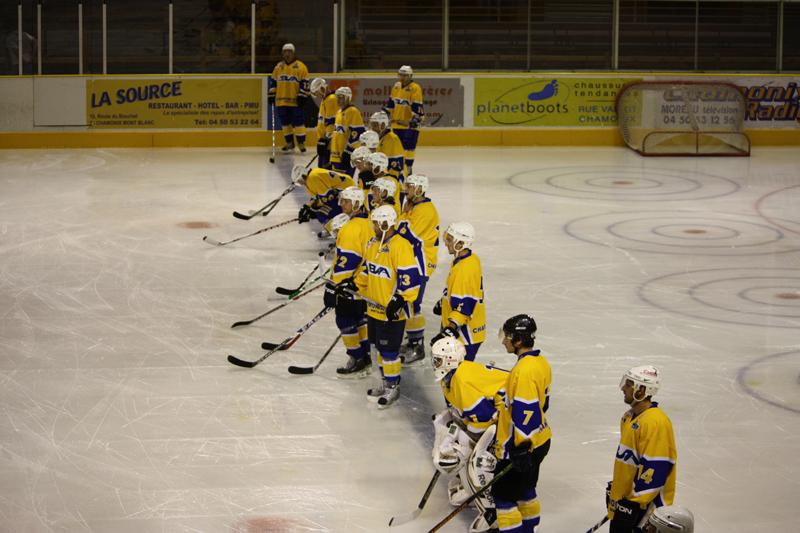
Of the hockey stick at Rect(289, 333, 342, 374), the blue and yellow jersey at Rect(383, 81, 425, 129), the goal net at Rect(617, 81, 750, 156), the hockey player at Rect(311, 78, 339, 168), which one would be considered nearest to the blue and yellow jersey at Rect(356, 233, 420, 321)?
the hockey stick at Rect(289, 333, 342, 374)

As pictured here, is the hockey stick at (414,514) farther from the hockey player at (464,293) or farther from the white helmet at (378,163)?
the white helmet at (378,163)

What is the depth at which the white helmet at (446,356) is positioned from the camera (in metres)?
5.51

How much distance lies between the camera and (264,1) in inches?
731

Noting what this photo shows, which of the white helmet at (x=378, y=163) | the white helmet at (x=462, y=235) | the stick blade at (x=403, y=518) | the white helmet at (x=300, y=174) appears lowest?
the stick blade at (x=403, y=518)

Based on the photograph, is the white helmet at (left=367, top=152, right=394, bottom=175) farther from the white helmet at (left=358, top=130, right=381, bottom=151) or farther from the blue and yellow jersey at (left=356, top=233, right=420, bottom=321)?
the blue and yellow jersey at (left=356, top=233, right=420, bottom=321)

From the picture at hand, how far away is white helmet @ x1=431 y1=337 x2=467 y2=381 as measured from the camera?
5512mm

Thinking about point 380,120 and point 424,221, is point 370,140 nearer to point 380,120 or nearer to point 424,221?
point 380,120

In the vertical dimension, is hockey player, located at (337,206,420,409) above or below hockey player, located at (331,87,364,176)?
below

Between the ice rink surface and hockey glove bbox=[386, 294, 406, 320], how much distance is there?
24.3 inches

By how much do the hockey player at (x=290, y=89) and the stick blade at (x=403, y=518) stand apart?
1206 cm

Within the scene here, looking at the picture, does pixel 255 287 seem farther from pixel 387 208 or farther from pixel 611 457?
pixel 611 457

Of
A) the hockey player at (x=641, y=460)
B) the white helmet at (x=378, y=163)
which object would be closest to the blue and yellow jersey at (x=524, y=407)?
the hockey player at (x=641, y=460)

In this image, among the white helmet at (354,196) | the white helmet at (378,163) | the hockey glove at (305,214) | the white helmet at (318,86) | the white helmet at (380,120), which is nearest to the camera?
the white helmet at (354,196)

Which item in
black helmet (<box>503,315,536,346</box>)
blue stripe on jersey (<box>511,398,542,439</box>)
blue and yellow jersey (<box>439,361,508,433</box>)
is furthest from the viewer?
blue and yellow jersey (<box>439,361,508,433</box>)
